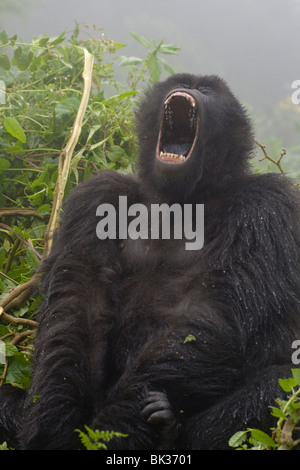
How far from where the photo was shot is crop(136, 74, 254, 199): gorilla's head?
11.3ft

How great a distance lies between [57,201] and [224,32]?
18.1 m

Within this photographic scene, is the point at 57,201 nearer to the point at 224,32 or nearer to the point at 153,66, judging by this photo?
the point at 153,66

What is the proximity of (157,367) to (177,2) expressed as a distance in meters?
19.2

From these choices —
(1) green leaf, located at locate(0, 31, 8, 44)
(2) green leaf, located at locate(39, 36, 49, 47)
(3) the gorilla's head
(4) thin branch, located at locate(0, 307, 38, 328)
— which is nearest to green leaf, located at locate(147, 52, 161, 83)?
(2) green leaf, located at locate(39, 36, 49, 47)

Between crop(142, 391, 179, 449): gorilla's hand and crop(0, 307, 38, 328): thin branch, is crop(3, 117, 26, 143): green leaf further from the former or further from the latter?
crop(142, 391, 179, 449): gorilla's hand

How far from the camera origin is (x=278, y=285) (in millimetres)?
2951

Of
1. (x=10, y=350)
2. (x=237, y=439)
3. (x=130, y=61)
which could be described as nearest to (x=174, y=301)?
(x=237, y=439)

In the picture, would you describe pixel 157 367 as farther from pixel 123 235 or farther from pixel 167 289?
pixel 123 235

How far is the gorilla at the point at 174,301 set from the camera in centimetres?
268

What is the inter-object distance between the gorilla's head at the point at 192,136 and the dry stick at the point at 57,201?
18.8 inches

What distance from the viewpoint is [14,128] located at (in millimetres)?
3979

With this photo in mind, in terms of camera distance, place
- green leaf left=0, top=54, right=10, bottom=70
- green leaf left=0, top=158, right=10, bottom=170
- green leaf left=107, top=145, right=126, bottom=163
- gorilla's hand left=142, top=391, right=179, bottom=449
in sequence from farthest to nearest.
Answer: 1. green leaf left=0, top=54, right=10, bottom=70
2. green leaf left=107, top=145, right=126, bottom=163
3. green leaf left=0, top=158, right=10, bottom=170
4. gorilla's hand left=142, top=391, right=179, bottom=449

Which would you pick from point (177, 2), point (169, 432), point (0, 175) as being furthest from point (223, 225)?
point (177, 2)

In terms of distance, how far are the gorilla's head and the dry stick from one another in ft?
1.57
